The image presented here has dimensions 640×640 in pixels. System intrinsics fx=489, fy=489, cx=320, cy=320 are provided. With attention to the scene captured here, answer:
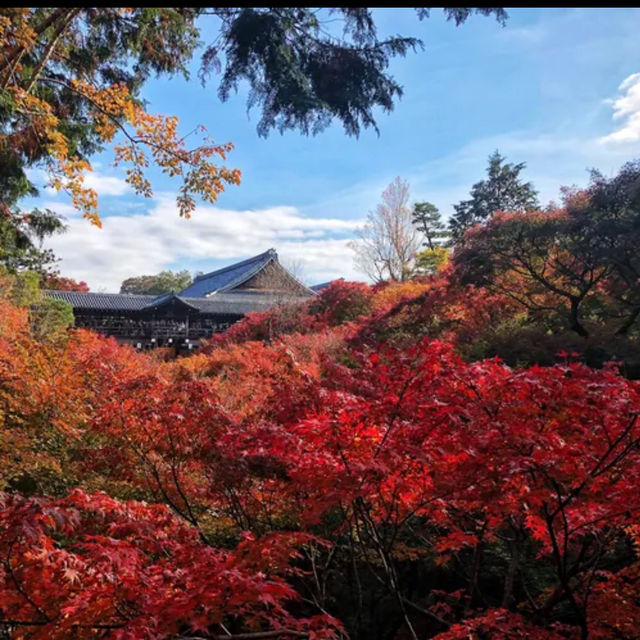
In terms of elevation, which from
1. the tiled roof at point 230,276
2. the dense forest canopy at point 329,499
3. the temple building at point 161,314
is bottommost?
Answer: the dense forest canopy at point 329,499

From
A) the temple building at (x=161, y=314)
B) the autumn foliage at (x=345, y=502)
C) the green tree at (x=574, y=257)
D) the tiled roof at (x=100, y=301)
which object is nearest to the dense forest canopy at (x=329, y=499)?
the autumn foliage at (x=345, y=502)

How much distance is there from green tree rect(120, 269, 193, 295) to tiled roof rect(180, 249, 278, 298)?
10.5 m

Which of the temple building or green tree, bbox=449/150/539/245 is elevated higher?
green tree, bbox=449/150/539/245

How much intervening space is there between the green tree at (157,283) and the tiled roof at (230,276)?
10.5m

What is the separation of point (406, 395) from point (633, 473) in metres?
1.32

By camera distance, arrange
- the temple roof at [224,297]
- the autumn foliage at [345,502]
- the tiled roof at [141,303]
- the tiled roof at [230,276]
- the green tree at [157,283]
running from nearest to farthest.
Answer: the autumn foliage at [345,502], the tiled roof at [141,303], the temple roof at [224,297], the tiled roof at [230,276], the green tree at [157,283]

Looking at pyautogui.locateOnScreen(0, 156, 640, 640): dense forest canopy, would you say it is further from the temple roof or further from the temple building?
the temple building

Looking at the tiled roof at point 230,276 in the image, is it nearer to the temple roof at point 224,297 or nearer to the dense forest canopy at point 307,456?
the temple roof at point 224,297

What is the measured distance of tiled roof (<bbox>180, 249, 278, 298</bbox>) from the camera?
34.6m

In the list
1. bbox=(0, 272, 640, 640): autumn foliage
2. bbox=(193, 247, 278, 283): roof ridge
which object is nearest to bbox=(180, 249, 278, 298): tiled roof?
bbox=(193, 247, 278, 283): roof ridge

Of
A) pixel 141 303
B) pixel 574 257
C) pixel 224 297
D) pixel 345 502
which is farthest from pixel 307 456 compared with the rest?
pixel 224 297

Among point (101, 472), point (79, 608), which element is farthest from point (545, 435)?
point (101, 472)

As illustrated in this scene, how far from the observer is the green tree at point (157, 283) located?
5291 centimetres

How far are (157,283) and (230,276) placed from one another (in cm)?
1892
